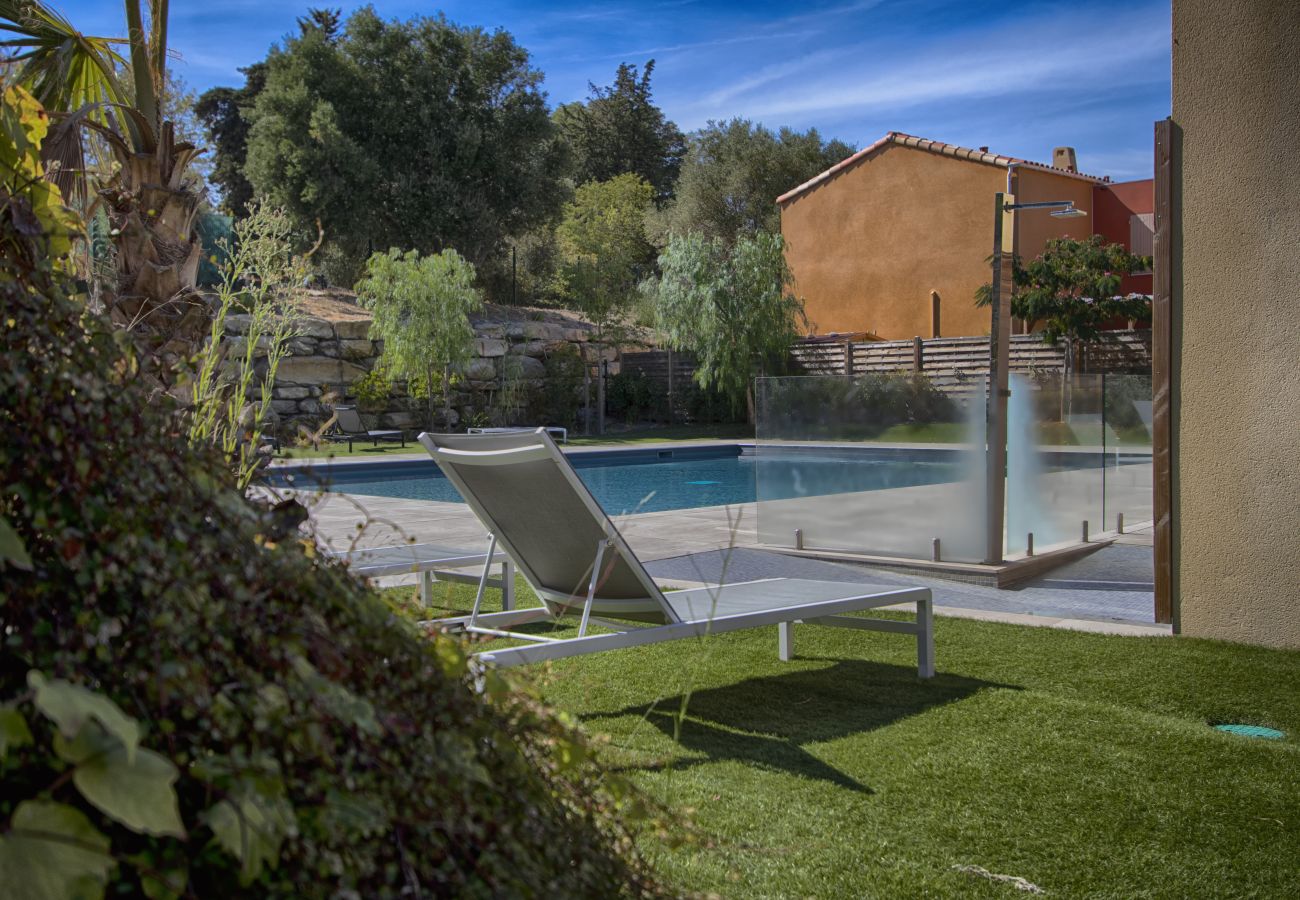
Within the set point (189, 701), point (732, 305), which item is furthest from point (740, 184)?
point (189, 701)

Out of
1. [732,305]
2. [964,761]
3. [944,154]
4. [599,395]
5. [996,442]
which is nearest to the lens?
[964,761]

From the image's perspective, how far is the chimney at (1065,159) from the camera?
26375 mm

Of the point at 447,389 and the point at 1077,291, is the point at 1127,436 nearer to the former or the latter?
the point at 1077,291

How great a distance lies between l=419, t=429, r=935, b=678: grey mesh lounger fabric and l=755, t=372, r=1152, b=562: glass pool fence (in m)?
2.76

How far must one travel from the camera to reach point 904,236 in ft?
83.0

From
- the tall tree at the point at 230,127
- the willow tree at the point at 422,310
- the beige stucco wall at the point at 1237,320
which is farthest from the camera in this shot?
the tall tree at the point at 230,127

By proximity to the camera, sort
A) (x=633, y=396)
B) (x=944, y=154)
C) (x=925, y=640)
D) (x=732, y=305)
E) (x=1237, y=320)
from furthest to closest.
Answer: (x=633, y=396), (x=944, y=154), (x=732, y=305), (x=1237, y=320), (x=925, y=640)

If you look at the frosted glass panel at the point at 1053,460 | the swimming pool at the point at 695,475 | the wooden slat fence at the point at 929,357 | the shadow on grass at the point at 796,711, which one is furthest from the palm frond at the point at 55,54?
the wooden slat fence at the point at 929,357

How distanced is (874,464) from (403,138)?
20829 mm

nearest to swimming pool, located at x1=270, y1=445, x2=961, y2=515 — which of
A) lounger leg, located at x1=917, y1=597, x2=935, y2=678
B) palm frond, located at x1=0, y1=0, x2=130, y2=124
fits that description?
lounger leg, located at x1=917, y1=597, x2=935, y2=678

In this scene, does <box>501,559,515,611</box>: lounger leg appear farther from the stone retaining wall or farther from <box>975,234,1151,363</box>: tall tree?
<box>975,234,1151,363</box>: tall tree

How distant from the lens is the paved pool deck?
5.60 metres

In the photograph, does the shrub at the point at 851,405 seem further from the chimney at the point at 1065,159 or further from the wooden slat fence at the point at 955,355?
the chimney at the point at 1065,159

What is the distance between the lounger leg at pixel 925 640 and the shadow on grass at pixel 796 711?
5 cm
